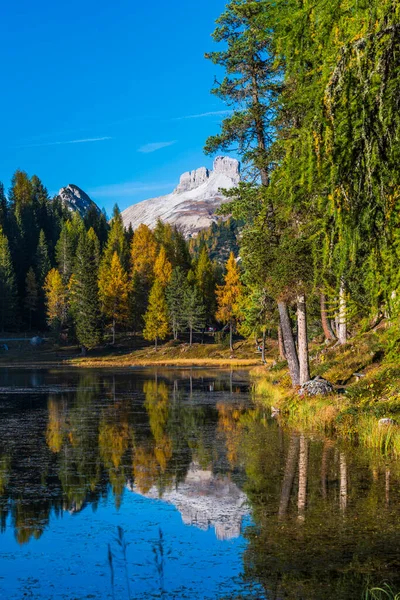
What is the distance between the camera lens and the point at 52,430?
81.7ft

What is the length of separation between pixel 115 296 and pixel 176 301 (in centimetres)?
1004

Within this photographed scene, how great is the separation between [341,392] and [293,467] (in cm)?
956

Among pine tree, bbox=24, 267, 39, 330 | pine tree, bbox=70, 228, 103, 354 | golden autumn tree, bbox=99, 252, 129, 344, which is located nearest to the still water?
pine tree, bbox=70, 228, 103, 354

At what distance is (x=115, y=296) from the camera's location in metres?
100

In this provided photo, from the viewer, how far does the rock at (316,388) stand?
25.9 metres

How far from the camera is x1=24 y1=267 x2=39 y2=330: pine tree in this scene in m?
118

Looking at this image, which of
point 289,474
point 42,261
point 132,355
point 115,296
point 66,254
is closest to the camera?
point 289,474

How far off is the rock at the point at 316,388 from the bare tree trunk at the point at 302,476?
4.75m

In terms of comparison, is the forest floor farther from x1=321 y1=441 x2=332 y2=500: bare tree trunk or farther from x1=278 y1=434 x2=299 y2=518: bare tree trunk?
x1=321 y1=441 x2=332 y2=500: bare tree trunk

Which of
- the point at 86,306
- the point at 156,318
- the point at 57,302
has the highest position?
the point at 57,302

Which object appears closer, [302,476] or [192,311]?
[302,476]

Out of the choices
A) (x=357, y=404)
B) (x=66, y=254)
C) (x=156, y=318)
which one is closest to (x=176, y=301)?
(x=156, y=318)

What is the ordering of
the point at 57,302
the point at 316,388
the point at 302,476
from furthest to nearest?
the point at 57,302, the point at 316,388, the point at 302,476

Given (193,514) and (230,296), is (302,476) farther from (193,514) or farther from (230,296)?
(230,296)
